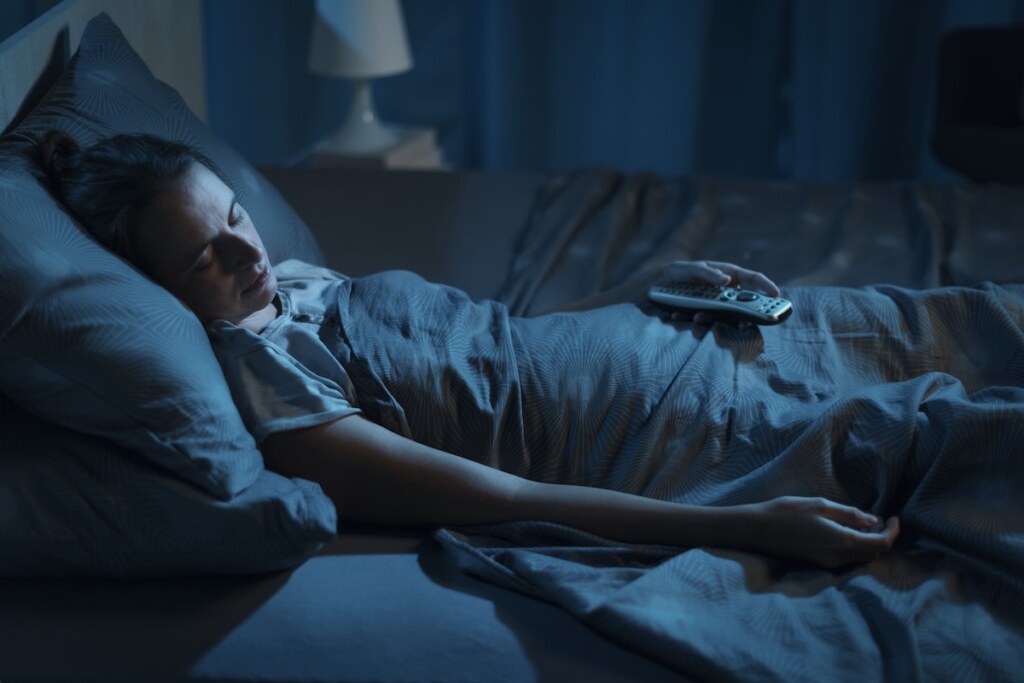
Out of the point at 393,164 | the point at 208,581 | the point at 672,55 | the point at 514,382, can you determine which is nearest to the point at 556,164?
the point at 672,55

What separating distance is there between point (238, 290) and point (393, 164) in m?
1.55

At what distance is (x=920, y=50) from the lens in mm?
2865

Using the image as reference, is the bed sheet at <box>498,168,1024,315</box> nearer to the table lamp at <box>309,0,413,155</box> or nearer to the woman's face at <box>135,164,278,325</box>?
the woman's face at <box>135,164,278,325</box>

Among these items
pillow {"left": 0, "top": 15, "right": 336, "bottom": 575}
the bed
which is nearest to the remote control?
the bed

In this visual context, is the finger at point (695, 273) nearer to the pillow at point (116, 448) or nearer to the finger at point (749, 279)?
the finger at point (749, 279)

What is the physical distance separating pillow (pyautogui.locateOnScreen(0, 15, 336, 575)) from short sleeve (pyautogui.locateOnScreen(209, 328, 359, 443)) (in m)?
0.04

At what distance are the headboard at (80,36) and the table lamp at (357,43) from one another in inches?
15.1

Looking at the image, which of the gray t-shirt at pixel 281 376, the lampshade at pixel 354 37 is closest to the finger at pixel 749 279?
the gray t-shirt at pixel 281 376

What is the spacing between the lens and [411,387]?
105 centimetres

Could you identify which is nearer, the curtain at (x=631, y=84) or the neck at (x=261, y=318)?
the neck at (x=261, y=318)

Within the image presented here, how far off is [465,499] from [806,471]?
0.32 m

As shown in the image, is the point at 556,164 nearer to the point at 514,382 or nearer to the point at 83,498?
the point at 514,382

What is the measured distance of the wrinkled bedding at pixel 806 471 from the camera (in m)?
0.80

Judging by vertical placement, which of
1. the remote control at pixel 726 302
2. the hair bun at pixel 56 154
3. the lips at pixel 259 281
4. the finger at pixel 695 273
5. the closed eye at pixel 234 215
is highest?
the hair bun at pixel 56 154
